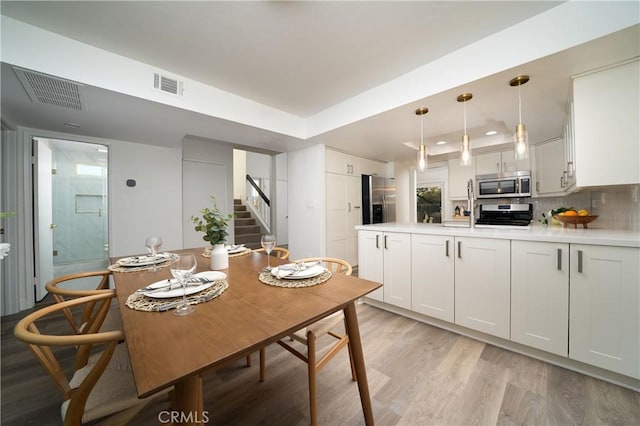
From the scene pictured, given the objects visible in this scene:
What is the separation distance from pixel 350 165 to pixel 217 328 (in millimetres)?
3799

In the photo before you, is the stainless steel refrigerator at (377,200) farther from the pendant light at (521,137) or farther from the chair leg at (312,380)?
the chair leg at (312,380)

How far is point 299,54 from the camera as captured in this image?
2059mm

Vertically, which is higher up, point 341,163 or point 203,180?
point 341,163

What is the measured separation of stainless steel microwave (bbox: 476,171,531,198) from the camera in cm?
356

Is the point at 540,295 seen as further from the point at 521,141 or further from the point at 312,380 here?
the point at 312,380

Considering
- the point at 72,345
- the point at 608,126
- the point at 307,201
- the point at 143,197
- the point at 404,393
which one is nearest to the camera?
the point at 72,345

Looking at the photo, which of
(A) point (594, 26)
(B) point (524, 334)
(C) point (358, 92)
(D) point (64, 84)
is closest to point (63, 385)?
(D) point (64, 84)

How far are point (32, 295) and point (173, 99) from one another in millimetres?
3018

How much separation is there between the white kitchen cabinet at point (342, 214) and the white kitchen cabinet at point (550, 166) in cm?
272

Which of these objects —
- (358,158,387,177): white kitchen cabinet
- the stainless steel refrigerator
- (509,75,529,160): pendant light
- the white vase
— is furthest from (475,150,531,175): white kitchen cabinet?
the white vase

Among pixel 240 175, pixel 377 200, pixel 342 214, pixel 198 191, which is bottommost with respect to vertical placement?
pixel 342 214

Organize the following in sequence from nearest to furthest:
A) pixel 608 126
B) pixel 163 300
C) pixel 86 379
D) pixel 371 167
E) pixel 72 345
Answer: pixel 72 345
pixel 86 379
pixel 163 300
pixel 608 126
pixel 371 167

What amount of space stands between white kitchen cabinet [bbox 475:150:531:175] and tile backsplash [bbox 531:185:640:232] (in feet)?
2.50

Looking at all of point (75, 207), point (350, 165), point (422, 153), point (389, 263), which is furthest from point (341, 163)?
point (75, 207)
